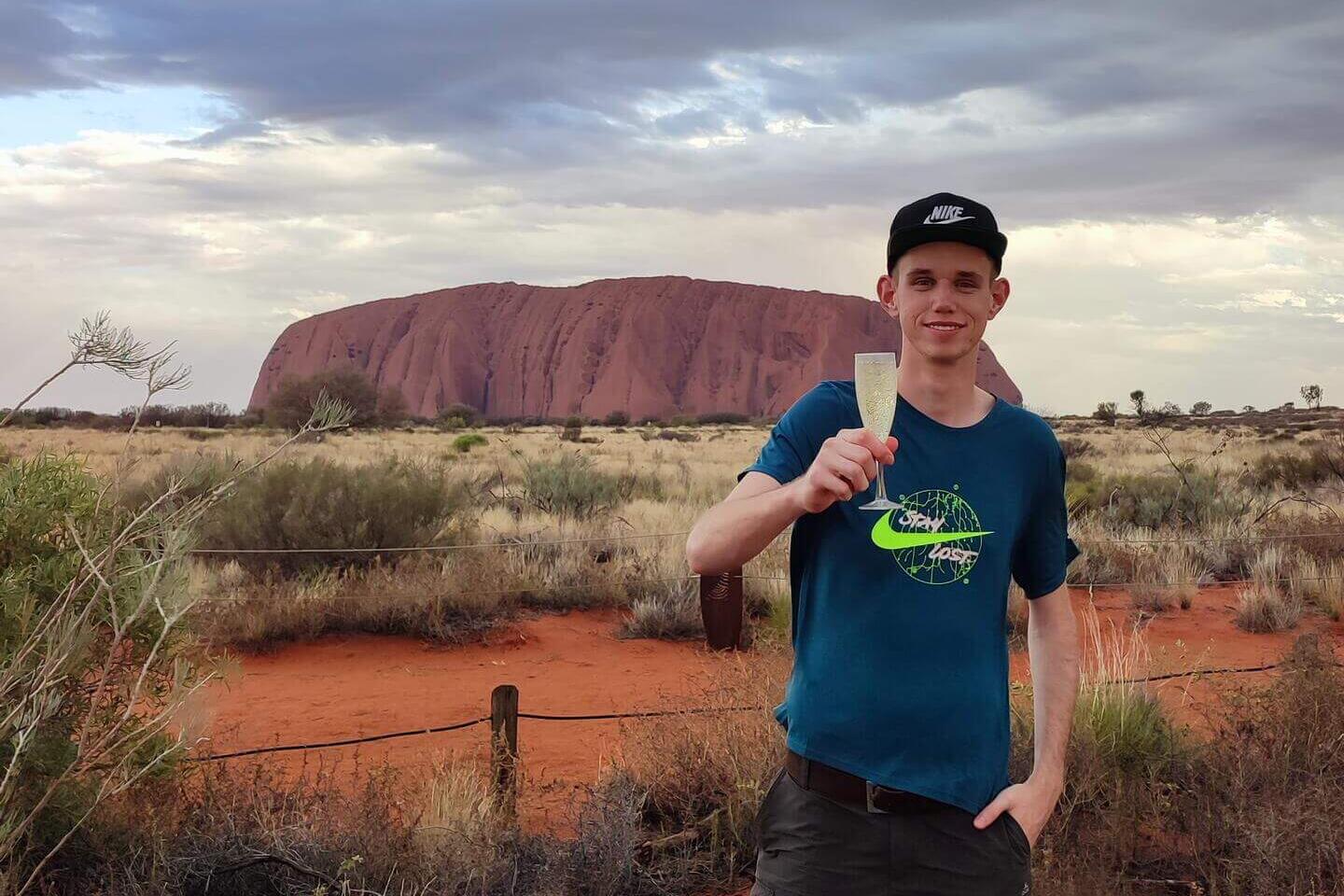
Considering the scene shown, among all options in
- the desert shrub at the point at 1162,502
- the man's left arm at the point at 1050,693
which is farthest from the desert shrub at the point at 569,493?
the man's left arm at the point at 1050,693

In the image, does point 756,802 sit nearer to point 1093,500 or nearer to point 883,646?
point 883,646

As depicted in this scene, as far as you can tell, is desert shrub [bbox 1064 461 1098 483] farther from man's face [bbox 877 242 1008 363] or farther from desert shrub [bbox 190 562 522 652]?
man's face [bbox 877 242 1008 363]

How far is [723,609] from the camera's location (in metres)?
7.39

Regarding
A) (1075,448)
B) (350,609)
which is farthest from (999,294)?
(1075,448)

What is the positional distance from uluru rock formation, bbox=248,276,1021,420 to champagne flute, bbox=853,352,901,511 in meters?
99.4

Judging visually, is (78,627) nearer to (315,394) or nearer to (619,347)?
(315,394)

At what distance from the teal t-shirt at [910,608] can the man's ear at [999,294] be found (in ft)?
0.72

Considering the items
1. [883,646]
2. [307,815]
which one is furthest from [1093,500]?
[883,646]

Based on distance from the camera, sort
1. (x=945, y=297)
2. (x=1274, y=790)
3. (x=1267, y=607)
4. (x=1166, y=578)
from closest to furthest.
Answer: (x=945, y=297), (x=1274, y=790), (x=1267, y=607), (x=1166, y=578)

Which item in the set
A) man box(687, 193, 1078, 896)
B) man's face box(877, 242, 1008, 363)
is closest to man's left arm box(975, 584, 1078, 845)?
man box(687, 193, 1078, 896)

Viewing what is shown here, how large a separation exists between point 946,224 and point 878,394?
40 centimetres

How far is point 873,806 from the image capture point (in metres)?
1.94

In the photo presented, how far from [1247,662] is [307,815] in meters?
6.57

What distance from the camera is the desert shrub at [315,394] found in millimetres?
39938
